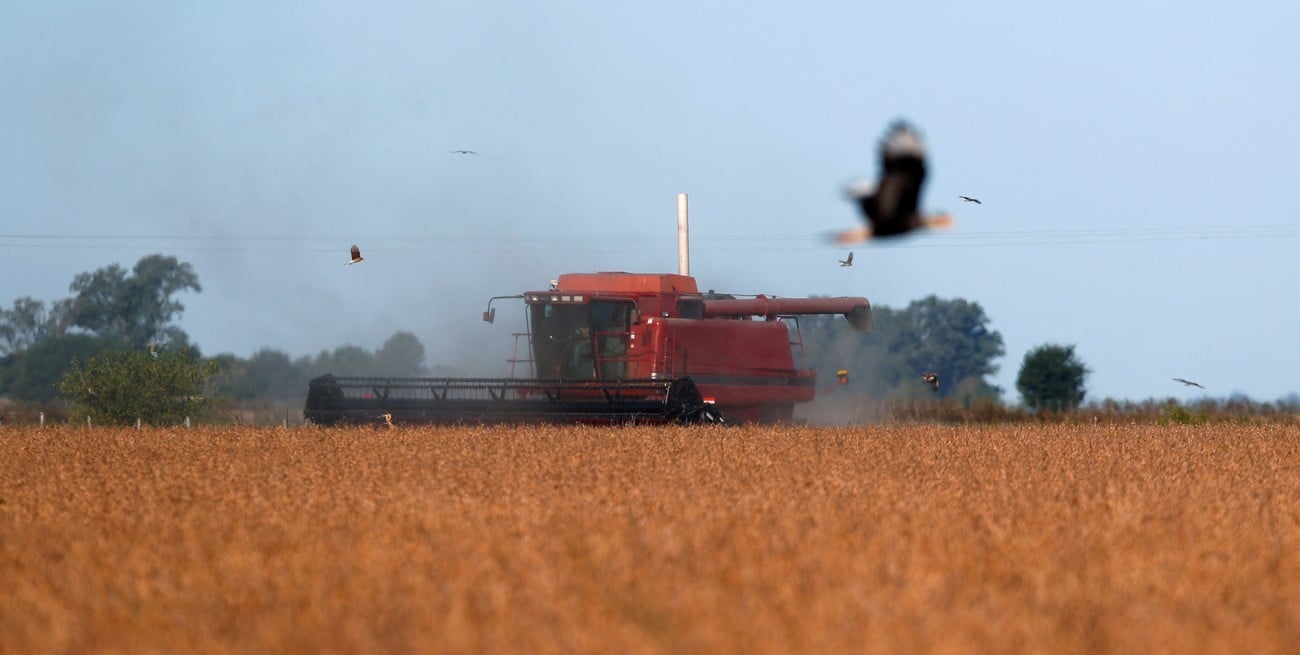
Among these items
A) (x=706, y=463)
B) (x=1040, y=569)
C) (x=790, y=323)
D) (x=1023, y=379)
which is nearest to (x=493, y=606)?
(x=1040, y=569)

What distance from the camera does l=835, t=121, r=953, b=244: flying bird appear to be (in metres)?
6.67

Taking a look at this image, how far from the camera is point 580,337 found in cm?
2303

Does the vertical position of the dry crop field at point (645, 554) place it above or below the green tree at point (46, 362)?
below

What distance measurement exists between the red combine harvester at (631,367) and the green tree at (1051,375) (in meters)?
37.2

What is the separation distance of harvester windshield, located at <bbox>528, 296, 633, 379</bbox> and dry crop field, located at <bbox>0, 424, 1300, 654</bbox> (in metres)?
7.74

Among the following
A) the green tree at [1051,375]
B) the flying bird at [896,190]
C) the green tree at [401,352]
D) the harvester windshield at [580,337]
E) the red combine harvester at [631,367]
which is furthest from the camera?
the green tree at [401,352]

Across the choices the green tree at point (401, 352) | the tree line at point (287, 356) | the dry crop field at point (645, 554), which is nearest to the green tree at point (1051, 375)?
the tree line at point (287, 356)

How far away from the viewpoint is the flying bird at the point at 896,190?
263 inches

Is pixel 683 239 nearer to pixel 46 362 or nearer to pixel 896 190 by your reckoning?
pixel 896 190

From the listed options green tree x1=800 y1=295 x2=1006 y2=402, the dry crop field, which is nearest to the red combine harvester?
the dry crop field

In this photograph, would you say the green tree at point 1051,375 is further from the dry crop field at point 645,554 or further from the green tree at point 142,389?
the dry crop field at point 645,554

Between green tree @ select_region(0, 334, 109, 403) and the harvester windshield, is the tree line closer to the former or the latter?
green tree @ select_region(0, 334, 109, 403)

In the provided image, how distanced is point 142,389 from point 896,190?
94.7 feet

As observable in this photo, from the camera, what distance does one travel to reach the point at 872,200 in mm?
6805
